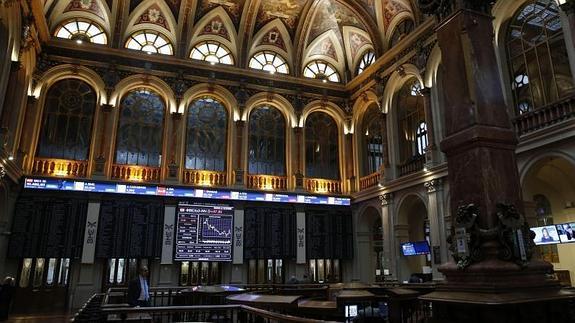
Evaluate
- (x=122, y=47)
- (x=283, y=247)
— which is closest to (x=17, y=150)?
(x=122, y=47)

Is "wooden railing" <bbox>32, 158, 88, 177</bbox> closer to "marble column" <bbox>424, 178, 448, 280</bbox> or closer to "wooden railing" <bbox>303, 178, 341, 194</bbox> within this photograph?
"wooden railing" <bbox>303, 178, 341, 194</bbox>

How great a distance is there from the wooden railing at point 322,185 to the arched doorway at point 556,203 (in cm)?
828

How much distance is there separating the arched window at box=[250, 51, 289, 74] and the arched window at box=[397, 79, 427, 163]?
A: 621cm

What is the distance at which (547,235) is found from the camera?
36.9 ft

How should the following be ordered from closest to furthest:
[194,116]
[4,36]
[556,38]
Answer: [556,38] → [4,36] → [194,116]

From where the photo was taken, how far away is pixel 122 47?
58.2 feet

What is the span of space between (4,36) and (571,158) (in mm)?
16211

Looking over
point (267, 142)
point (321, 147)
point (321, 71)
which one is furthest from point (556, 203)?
Answer: point (321, 71)

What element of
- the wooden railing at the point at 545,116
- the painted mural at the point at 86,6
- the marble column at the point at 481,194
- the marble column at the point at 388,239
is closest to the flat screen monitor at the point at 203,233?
the marble column at the point at 388,239

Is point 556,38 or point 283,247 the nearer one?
point 556,38

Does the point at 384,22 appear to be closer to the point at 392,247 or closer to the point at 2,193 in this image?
the point at 392,247

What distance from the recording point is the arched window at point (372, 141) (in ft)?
63.4

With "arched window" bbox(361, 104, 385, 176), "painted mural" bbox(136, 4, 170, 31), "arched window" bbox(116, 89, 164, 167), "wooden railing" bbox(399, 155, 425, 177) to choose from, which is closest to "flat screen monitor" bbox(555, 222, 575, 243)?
"wooden railing" bbox(399, 155, 425, 177)

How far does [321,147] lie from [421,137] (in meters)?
5.16
